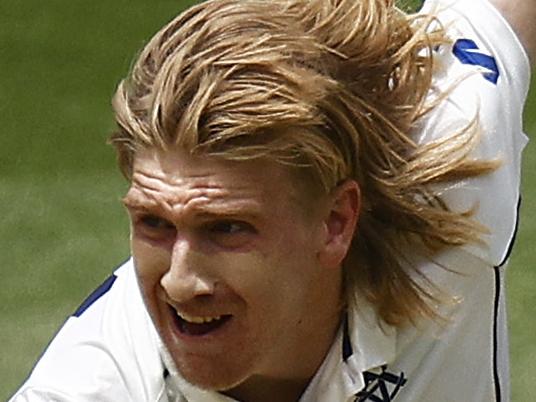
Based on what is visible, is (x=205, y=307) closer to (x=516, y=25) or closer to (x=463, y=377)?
(x=463, y=377)

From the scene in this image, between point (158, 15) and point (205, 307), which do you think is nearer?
point (205, 307)

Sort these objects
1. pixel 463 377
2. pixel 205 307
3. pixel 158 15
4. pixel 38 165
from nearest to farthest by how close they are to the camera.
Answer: pixel 205 307
pixel 463 377
pixel 38 165
pixel 158 15

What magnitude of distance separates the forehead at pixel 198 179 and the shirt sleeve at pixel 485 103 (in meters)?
0.27

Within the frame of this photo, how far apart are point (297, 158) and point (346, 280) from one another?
215 mm

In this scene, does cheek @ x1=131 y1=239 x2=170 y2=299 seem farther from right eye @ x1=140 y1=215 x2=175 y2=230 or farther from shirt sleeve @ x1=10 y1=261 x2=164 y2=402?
shirt sleeve @ x1=10 y1=261 x2=164 y2=402

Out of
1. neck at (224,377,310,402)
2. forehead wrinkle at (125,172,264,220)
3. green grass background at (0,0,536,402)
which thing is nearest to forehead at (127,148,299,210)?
forehead wrinkle at (125,172,264,220)

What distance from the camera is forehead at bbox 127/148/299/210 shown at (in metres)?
1.57

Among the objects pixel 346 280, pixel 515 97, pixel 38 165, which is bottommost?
pixel 38 165

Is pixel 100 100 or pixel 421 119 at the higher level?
pixel 421 119

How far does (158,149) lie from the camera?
1585 millimetres

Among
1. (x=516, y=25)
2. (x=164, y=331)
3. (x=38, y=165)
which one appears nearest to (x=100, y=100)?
(x=38, y=165)

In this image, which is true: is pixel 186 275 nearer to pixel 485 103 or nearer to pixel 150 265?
pixel 150 265

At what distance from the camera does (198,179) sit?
5.16 feet

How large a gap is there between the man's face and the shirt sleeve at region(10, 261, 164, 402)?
10 centimetres
